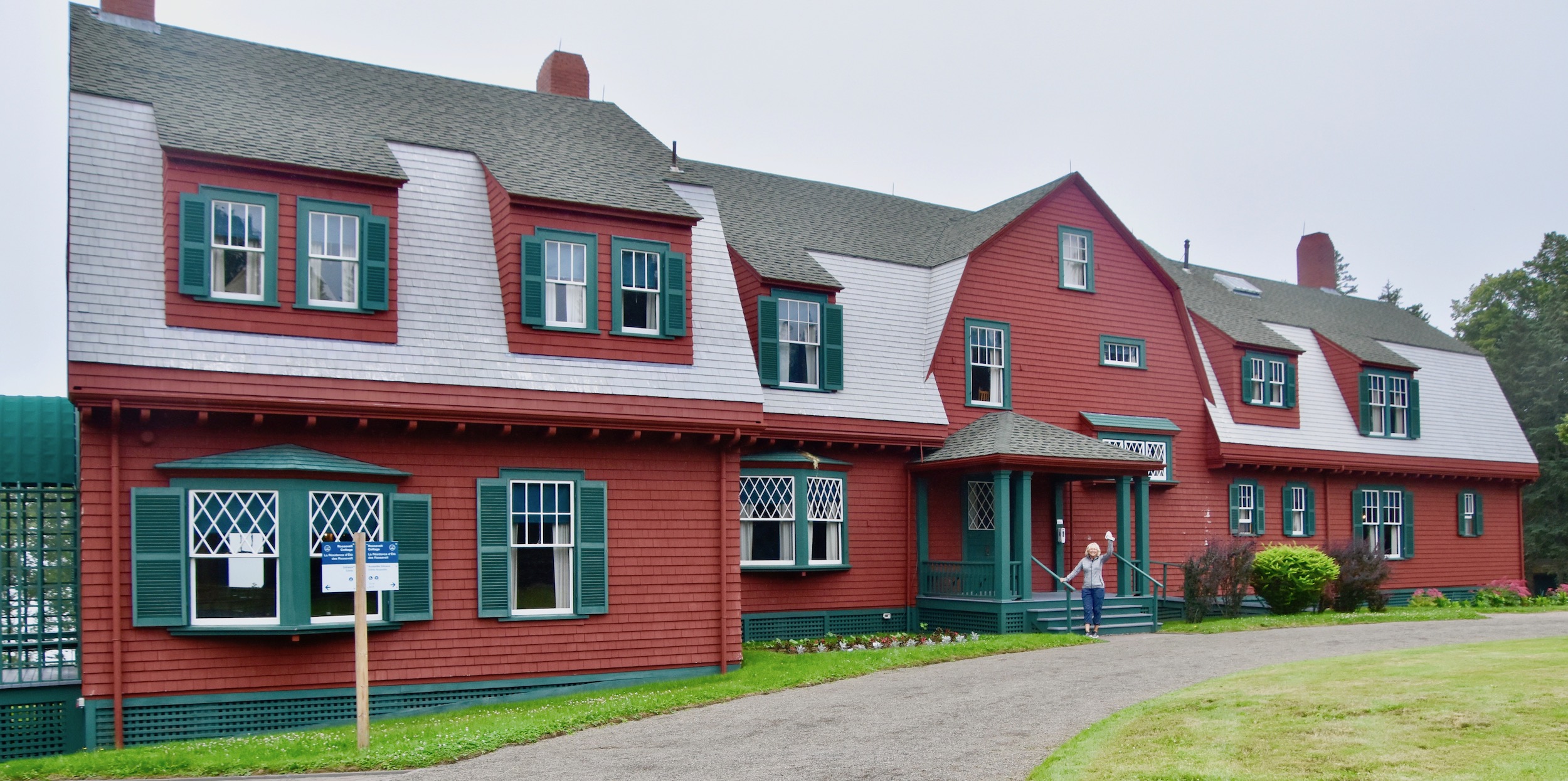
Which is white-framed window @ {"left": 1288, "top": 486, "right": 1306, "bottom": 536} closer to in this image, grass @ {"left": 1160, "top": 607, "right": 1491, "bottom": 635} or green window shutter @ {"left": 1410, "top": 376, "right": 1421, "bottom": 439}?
grass @ {"left": 1160, "top": 607, "right": 1491, "bottom": 635}

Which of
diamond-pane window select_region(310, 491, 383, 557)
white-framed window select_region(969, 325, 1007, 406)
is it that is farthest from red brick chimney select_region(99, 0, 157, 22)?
white-framed window select_region(969, 325, 1007, 406)

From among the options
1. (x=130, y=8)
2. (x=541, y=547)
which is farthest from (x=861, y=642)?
(x=130, y=8)

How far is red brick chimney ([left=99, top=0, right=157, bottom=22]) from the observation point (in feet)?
61.4

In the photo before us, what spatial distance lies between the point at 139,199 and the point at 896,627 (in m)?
13.6

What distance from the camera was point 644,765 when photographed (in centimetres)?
1130

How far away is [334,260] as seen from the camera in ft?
51.7

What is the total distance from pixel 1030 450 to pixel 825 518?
3625 mm

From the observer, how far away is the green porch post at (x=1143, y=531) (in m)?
23.8

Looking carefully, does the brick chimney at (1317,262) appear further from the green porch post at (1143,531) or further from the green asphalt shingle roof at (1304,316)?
the green porch post at (1143,531)

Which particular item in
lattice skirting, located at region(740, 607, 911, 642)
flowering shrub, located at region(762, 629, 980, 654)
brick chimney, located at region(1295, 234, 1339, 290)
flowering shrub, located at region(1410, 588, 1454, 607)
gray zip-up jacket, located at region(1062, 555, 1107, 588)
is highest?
brick chimney, located at region(1295, 234, 1339, 290)

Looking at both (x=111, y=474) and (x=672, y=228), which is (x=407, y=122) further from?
(x=111, y=474)

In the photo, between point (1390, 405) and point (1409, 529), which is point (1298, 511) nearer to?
point (1409, 529)

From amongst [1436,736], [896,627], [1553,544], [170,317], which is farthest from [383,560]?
[1553,544]

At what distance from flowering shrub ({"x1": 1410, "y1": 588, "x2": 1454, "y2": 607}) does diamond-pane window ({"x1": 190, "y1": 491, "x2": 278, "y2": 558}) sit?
78.9ft
